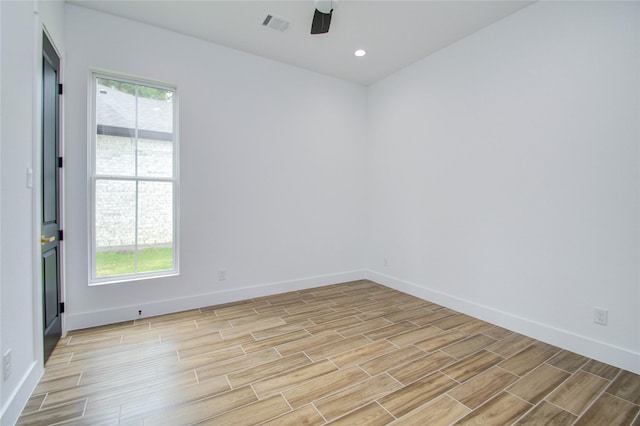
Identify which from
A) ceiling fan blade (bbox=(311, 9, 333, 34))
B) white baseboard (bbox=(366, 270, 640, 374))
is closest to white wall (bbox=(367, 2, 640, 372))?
white baseboard (bbox=(366, 270, 640, 374))

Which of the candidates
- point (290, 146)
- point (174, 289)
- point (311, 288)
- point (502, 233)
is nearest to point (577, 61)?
point (502, 233)

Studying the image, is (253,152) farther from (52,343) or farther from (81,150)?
(52,343)

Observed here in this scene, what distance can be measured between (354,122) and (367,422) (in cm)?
389

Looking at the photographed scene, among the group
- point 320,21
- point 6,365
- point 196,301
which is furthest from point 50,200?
point 320,21

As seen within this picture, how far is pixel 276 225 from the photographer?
4.00m

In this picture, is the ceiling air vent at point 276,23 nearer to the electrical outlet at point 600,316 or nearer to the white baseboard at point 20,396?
the white baseboard at point 20,396

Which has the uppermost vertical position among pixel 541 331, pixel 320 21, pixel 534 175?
pixel 320 21

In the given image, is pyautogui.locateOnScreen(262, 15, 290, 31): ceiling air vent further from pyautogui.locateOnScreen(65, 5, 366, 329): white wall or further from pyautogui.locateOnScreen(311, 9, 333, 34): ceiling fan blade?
pyautogui.locateOnScreen(65, 5, 366, 329): white wall

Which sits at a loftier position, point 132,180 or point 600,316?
point 132,180

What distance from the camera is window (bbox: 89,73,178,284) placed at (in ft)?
9.89

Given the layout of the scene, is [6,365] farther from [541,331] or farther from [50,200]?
[541,331]

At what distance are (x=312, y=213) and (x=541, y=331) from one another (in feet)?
9.16

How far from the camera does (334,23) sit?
3043 millimetres

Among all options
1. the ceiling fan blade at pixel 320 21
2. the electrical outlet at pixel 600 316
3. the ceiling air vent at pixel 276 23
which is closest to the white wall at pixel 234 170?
the ceiling air vent at pixel 276 23
